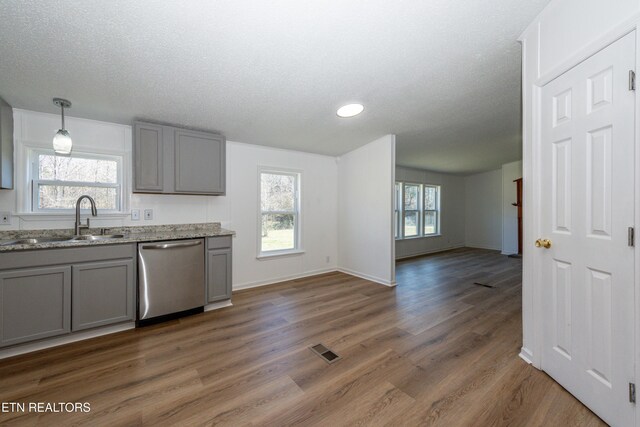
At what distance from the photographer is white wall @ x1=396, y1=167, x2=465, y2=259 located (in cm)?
633

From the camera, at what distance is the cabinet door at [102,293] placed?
221cm

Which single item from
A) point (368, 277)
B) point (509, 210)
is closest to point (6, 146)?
point (368, 277)

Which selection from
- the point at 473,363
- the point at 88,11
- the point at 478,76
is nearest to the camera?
the point at 88,11

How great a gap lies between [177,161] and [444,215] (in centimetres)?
693

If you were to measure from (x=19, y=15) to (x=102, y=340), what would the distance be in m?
2.46

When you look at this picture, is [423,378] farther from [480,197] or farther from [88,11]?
[480,197]

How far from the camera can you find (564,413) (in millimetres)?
1402

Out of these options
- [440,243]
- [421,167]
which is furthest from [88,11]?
[440,243]

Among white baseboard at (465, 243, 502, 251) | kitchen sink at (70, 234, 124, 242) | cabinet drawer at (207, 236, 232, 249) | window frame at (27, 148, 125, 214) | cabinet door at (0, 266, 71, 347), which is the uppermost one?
window frame at (27, 148, 125, 214)

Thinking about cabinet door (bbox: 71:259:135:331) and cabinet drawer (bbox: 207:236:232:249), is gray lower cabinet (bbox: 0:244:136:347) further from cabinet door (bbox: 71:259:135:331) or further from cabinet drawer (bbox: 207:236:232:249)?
cabinet drawer (bbox: 207:236:232:249)

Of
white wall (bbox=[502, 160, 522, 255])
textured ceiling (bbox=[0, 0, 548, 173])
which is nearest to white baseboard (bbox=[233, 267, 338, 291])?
textured ceiling (bbox=[0, 0, 548, 173])

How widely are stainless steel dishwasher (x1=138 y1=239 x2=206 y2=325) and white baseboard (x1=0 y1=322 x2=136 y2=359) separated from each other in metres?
0.18

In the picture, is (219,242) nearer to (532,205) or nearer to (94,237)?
(94,237)

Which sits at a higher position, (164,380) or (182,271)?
(182,271)
